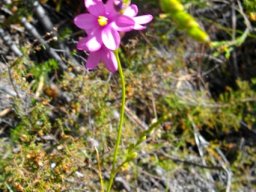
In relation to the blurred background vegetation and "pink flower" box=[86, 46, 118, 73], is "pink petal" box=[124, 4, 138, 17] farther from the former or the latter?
the blurred background vegetation

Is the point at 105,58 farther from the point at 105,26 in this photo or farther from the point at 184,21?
the point at 184,21

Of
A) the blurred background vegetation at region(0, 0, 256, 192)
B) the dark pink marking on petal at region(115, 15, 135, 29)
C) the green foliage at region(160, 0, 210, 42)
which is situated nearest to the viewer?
the green foliage at region(160, 0, 210, 42)

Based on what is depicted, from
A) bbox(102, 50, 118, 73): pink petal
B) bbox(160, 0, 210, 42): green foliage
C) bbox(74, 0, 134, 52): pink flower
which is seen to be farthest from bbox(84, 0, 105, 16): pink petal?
bbox(160, 0, 210, 42): green foliage

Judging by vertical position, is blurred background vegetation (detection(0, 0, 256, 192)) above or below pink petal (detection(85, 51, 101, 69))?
below

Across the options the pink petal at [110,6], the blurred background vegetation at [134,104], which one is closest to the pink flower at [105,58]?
the pink petal at [110,6]

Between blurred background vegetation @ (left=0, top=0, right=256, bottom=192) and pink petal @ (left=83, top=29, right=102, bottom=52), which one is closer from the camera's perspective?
pink petal @ (left=83, top=29, right=102, bottom=52)

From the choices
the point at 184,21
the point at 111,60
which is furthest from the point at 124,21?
the point at 184,21

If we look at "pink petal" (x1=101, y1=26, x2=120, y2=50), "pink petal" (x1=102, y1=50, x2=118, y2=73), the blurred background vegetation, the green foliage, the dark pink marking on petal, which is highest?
the green foliage

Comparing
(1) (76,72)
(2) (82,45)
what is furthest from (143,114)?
(2) (82,45)
